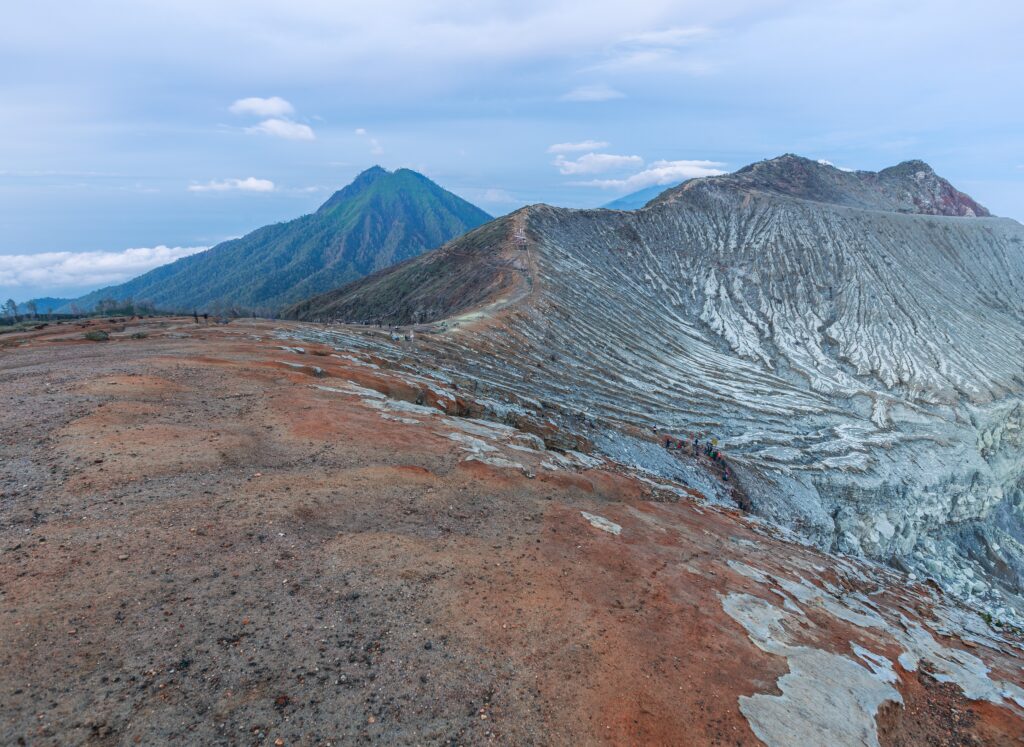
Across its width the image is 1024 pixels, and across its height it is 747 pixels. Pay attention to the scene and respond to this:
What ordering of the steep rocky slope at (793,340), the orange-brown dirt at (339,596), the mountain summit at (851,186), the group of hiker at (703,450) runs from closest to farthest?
the orange-brown dirt at (339,596) → the group of hiker at (703,450) → the steep rocky slope at (793,340) → the mountain summit at (851,186)

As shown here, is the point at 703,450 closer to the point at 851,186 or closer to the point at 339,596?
the point at 339,596

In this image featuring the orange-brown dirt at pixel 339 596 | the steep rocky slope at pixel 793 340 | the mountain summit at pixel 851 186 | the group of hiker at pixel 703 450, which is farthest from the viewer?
the mountain summit at pixel 851 186

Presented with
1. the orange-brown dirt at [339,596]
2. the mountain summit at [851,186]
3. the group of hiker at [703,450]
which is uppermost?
the mountain summit at [851,186]

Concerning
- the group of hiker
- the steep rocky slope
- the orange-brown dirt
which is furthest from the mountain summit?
the orange-brown dirt

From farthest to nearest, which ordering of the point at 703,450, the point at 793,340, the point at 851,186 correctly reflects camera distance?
the point at 851,186, the point at 793,340, the point at 703,450

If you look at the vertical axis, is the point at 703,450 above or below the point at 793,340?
below

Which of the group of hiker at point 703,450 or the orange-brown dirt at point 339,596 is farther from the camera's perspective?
the group of hiker at point 703,450

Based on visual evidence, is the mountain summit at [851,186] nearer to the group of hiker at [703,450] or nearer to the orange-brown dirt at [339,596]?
the group of hiker at [703,450]

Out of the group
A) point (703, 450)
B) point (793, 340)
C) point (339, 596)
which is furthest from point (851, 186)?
point (339, 596)

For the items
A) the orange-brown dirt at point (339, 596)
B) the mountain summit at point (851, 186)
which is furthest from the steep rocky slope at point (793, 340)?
the orange-brown dirt at point (339, 596)
